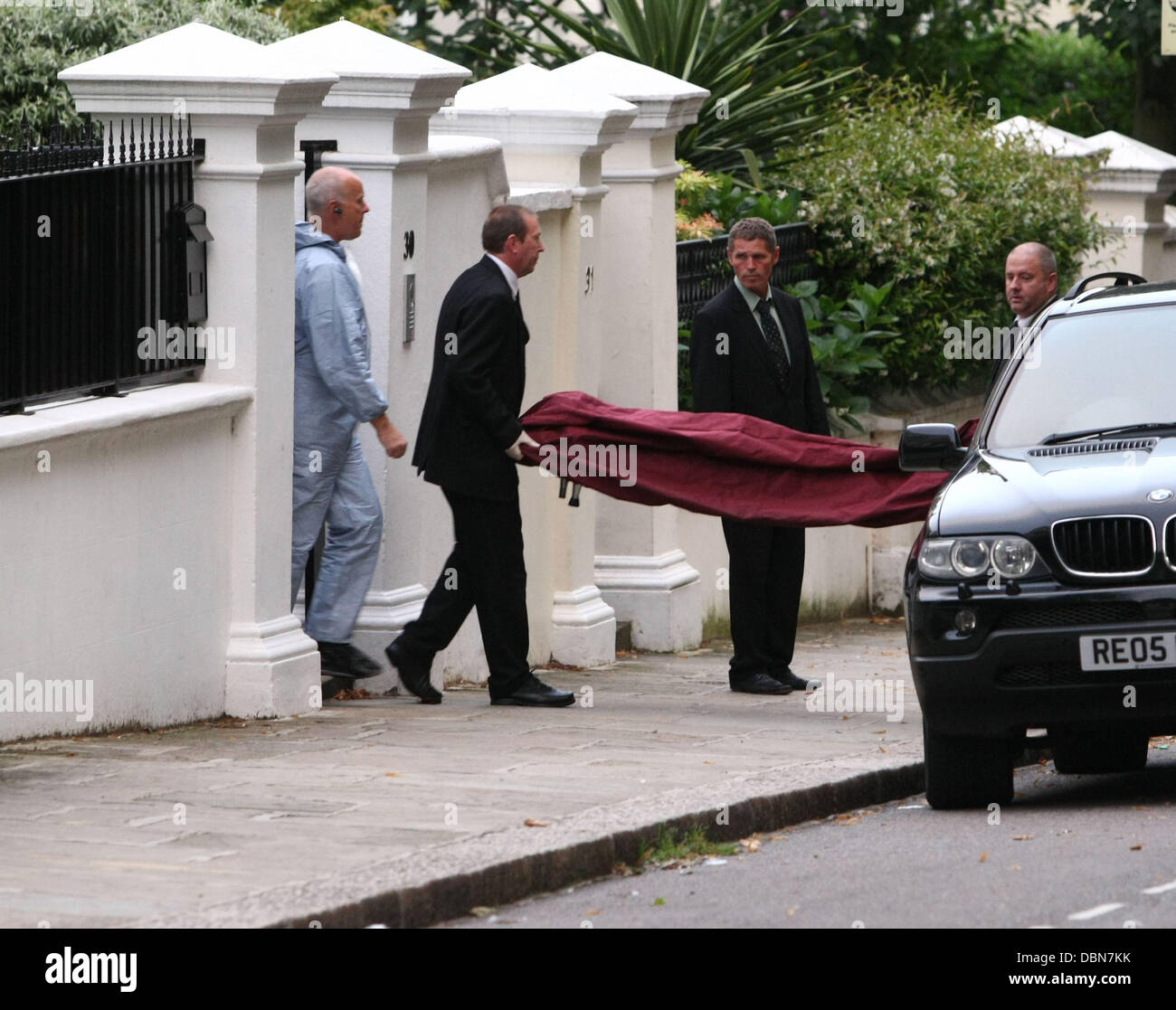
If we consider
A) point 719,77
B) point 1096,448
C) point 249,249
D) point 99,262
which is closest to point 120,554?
point 99,262

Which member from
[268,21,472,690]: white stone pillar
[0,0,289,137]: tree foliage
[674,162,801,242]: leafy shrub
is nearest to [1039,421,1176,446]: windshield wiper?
[268,21,472,690]: white stone pillar

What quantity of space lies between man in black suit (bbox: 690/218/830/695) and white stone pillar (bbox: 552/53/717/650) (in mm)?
1903

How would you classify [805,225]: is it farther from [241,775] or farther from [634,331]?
[241,775]

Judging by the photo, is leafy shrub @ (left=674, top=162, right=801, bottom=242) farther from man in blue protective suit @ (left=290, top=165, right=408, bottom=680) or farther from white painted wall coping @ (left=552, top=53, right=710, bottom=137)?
man in blue protective suit @ (left=290, top=165, right=408, bottom=680)

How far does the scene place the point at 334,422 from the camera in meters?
10.3

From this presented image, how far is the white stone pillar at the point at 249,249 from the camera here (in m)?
9.62

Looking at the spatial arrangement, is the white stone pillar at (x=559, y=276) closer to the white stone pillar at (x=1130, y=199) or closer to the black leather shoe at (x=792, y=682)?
the black leather shoe at (x=792, y=682)

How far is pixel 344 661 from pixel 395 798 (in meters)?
2.65

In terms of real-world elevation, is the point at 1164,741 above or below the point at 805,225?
below

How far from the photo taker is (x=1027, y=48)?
1048 inches

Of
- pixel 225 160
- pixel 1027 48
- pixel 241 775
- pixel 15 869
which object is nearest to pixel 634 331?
pixel 225 160

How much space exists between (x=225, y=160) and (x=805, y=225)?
6.71 metres

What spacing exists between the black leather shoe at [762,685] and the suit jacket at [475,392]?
69.3 inches

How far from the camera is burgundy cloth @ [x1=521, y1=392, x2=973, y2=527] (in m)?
10.5
